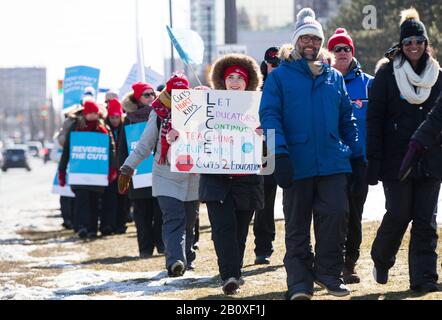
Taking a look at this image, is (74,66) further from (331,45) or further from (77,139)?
(331,45)

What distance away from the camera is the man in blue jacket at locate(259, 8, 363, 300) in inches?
307

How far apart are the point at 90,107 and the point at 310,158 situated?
852 centimetres

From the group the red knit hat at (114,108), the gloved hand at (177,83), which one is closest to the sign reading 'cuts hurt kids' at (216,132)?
the gloved hand at (177,83)

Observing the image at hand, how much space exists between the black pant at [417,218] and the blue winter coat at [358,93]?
113 centimetres

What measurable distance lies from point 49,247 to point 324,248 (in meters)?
8.03

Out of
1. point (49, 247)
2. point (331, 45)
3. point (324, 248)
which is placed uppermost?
point (331, 45)

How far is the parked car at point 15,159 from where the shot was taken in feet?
232

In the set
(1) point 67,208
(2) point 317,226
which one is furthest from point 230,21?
(2) point 317,226

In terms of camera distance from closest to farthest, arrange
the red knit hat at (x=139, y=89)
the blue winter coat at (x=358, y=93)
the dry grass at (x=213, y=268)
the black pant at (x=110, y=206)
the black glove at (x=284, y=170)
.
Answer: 1. the black glove at (x=284, y=170)
2. the dry grass at (x=213, y=268)
3. the blue winter coat at (x=358, y=93)
4. the red knit hat at (x=139, y=89)
5. the black pant at (x=110, y=206)

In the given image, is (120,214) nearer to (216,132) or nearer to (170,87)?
(170,87)

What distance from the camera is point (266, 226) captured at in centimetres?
1096

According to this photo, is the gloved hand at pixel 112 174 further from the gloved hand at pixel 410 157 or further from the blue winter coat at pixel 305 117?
the gloved hand at pixel 410 157
